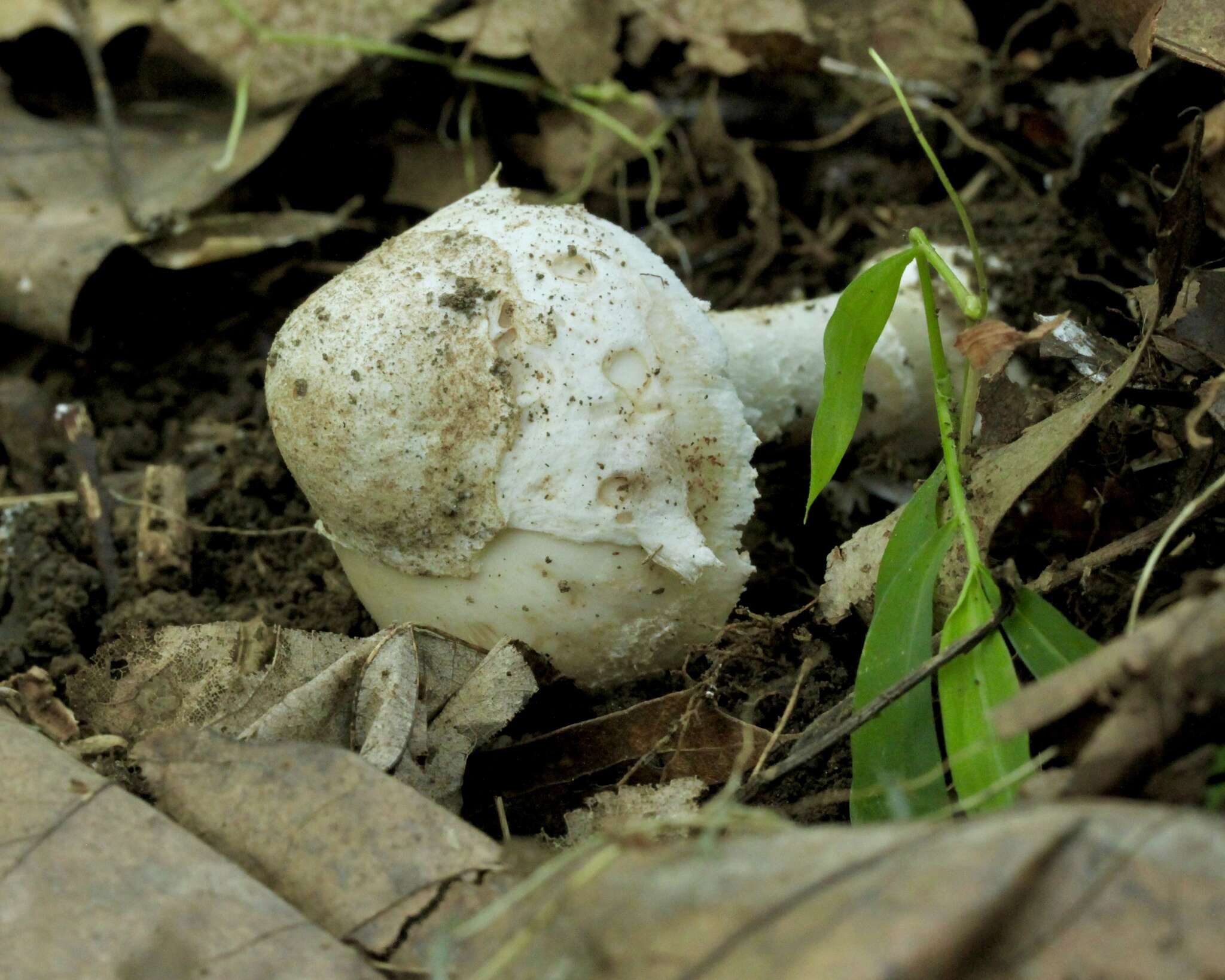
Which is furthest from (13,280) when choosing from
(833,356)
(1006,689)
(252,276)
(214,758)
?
(1006,689)

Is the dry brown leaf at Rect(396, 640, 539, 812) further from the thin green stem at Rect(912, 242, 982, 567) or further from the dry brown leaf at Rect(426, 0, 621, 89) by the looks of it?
the dry brown leaf at Rect(426, 0, 621, 89)

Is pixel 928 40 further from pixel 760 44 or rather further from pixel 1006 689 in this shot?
pixel 1006 689

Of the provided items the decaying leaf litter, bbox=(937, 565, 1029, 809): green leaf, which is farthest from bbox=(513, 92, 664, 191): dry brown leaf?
bbox=(937, 565, 1029, 809): green leaf

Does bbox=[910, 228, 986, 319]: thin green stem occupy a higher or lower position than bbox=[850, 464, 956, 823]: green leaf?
higher

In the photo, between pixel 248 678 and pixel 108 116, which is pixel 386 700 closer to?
pixel 248 678

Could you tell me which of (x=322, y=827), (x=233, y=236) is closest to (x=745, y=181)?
(x=233, y=236)

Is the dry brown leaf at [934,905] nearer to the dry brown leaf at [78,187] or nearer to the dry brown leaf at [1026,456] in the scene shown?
the dry brown leaf at [1026,456]
